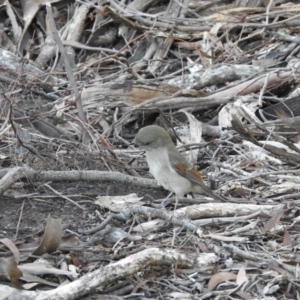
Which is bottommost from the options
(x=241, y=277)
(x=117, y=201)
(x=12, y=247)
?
(x=117, y=201)

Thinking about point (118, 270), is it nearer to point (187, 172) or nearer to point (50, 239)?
point (50, 239)

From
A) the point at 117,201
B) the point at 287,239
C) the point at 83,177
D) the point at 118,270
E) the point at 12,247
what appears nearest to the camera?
the point at 118,270

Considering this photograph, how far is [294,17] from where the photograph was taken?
31.8 ft

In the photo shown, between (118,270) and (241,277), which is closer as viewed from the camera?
(118,270)

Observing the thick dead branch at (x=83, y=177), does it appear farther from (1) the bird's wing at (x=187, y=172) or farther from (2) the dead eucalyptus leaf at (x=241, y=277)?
(2) the dead eucalyptus leaf at (x=241, y=277)

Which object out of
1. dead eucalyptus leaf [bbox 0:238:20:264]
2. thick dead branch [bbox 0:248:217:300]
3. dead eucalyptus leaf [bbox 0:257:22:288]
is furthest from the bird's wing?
dead eucalyptus leaf [bbox 0:257:22:288]

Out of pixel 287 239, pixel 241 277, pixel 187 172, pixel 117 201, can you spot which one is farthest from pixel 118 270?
pixel 187 172

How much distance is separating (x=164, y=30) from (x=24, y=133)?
3363mm

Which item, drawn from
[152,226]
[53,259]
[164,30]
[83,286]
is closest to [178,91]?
[164,30]

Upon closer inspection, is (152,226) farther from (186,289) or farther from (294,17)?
(294,17)

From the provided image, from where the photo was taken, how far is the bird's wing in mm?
6164

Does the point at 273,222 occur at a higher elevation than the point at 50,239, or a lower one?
lower

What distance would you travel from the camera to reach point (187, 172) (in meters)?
6.32

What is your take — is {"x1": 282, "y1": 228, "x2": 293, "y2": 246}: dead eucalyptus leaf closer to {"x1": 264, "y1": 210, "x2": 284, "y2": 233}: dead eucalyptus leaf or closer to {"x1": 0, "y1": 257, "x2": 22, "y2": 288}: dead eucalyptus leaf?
{"x1": 264, "y1": 210, "x2": 284, "y2": 233}: dead eucalyptus leaf
